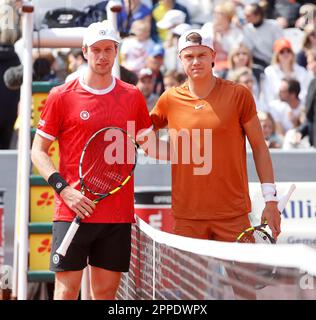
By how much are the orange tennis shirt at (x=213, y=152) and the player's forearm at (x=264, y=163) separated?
0.11m

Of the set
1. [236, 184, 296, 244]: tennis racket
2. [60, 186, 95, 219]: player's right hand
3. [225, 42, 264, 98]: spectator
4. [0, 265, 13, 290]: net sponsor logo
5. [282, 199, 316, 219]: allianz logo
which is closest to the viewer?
[60, 186, 95, 219]: player's right hand

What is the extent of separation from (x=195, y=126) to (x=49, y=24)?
9.33 feet

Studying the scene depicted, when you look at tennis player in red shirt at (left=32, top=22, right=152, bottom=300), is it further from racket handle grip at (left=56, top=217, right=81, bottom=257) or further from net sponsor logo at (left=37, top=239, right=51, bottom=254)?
net sponsor logo at (left=37, top=239, right=51, bottom=254)

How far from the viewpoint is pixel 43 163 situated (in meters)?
5.95

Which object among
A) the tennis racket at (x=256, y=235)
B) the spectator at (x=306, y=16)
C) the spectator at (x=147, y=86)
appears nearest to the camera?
the tennis racket at (x=256, y=235)

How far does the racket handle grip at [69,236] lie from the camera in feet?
19.0

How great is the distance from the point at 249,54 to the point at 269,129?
1.22m

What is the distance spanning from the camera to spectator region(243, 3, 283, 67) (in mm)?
12102

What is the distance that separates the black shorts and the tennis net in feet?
0.68

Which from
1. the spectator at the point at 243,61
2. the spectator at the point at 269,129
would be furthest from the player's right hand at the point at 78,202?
the spectator at the point at 243,61

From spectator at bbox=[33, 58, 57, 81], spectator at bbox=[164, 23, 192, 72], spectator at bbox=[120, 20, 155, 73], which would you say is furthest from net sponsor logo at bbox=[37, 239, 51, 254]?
spectator at bbox=[164, 23, 192, 72]

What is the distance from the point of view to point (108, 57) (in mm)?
5961

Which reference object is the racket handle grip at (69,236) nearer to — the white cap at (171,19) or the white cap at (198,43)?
the white cap at (198,43)
